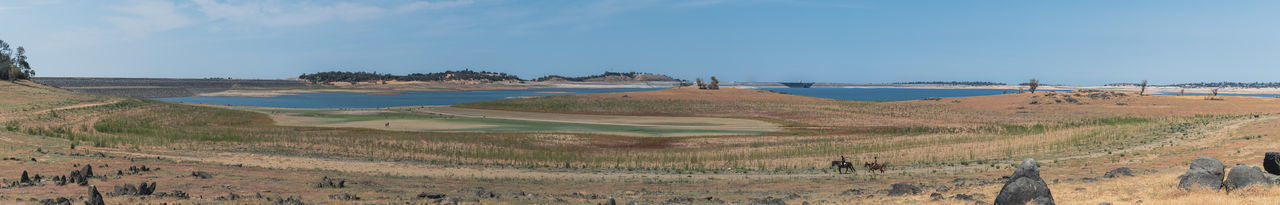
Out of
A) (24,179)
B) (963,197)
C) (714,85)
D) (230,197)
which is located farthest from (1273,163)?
(714,85)

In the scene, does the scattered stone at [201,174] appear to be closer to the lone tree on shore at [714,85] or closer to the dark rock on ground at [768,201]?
the dark rock on ground at [768,201]

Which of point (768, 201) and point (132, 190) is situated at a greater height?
point (132, 190)

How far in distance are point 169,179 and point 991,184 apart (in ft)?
76.7

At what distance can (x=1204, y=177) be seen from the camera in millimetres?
15688

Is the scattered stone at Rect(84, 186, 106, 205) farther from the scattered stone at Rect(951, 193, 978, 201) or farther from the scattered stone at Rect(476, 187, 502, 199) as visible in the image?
the scattered stone at Rect(951, 193, 978, 201)

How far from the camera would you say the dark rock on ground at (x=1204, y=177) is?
15570 mm

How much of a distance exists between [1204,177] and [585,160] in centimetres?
2170

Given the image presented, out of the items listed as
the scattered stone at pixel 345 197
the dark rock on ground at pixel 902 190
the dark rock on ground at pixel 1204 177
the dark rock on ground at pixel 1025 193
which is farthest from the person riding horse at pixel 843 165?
the scattered stone at pixel 345 197

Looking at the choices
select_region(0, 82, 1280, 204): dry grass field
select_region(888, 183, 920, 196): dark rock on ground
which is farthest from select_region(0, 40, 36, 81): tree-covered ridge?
select_region(888, 183, 920, 196): dark rock on ground

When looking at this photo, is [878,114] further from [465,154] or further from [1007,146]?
[465,154]

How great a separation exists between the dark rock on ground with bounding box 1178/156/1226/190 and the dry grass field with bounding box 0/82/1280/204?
388mm

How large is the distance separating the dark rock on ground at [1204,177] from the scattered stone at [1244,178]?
21 centimetres

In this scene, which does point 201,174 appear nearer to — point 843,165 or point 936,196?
point 936,196

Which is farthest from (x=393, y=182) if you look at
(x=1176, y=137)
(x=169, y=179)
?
(x=1176, y=137)
